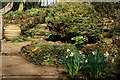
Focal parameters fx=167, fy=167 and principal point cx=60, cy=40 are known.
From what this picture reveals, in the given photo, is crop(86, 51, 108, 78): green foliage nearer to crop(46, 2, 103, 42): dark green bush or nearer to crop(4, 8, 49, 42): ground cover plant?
crop(46, 2, 103, 42): dark green bush

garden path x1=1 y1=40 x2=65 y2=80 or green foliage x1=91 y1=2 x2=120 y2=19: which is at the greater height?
green foliage x1=91 y1=2 x2=120 y2=19

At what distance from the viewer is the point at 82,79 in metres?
3.54

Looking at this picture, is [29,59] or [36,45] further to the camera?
[36,45]

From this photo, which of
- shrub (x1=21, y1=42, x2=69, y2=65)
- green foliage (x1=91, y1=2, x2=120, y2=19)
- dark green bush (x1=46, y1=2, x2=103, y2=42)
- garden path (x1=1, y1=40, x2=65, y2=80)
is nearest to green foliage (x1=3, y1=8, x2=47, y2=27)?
dark green bush (x1=46, y1=2, x2=103, y2=42)

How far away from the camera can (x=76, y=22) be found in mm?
7098

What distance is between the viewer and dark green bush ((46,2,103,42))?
689 centimetres

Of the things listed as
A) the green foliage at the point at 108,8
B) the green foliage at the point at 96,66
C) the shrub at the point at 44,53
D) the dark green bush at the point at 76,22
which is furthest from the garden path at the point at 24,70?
the green foliage at the point at 108,8

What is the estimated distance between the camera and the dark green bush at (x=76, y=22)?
6.89m

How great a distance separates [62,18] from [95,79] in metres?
3.96

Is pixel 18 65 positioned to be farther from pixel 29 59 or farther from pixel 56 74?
pixel 56 74

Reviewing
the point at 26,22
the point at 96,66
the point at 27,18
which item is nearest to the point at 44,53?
the point at 96,66

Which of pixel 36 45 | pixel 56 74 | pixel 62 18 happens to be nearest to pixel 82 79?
pixel 56 74

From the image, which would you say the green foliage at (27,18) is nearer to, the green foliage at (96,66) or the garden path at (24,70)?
the garden path at (24,70)

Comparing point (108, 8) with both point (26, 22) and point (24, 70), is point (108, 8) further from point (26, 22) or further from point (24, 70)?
point (24, 70)
